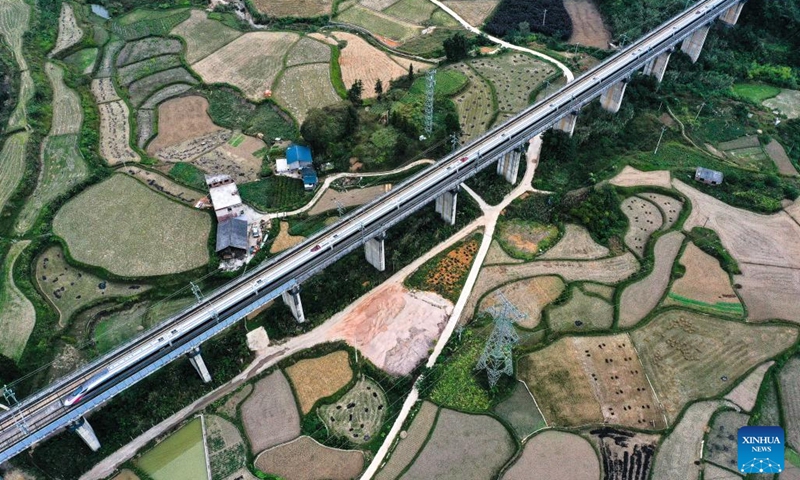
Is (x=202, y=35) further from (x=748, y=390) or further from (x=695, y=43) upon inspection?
(x=748, y=390)

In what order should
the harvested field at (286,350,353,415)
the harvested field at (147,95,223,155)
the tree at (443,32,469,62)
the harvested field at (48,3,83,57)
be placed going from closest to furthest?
the harvested field at (286,350,353,415) < the harvested field at (147,95,223,155) < the tree at (443,32,469,62) < the harvested field at (48,3,83,57)

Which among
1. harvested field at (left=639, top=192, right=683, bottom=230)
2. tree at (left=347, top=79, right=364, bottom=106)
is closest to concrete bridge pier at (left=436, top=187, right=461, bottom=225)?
harvested field at (left=639, top=192, right=683, bottom=230)

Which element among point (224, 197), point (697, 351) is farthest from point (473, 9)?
point (697, 351)

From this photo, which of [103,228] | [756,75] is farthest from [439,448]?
[756,75]

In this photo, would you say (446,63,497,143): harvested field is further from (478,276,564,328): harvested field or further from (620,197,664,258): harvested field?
(478,276,564,328): harvested field

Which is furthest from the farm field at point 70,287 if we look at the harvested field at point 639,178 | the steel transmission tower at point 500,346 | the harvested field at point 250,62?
the harvested field at point 639,178

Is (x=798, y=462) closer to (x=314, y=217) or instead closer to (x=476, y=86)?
(x=314, y=217)

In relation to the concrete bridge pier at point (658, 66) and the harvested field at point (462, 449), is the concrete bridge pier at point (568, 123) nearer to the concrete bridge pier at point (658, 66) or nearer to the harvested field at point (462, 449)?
the concrete bridge pier at point (658, 66)
